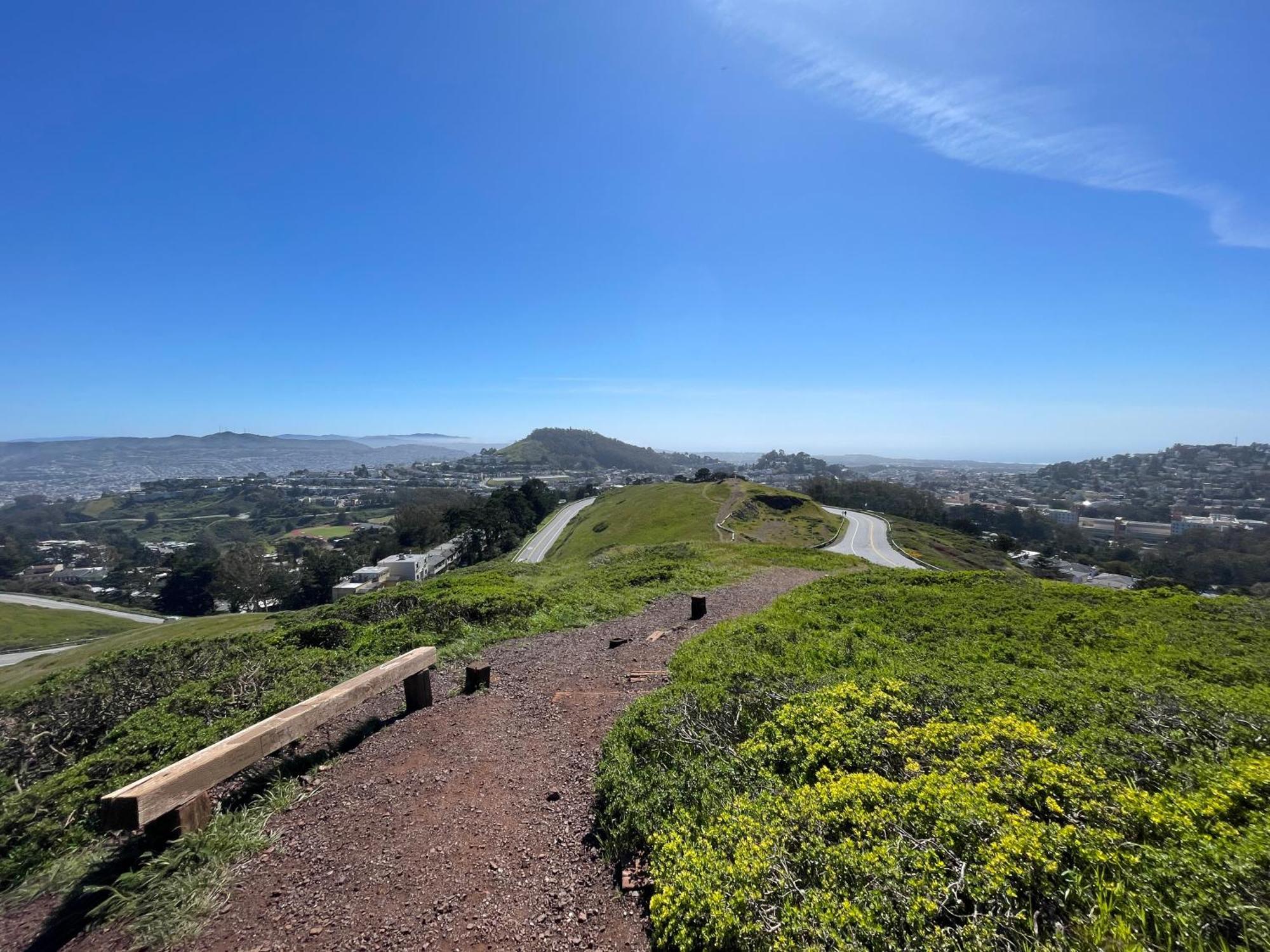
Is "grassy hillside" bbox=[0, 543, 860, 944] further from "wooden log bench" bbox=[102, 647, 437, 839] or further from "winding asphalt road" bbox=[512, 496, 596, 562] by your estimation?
"winding asphalt road" bbox=[512, 496, 596, 562]

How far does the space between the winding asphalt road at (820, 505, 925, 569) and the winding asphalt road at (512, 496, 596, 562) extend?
26318 mm

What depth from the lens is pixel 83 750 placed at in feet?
19.6

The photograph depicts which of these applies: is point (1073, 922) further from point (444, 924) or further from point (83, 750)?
point (83, 750)

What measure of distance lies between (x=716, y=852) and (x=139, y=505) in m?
234

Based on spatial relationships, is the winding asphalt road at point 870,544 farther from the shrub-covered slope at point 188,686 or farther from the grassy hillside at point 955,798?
the grassy hillside at point 955,798

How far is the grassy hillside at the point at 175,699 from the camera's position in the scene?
427 centimetres

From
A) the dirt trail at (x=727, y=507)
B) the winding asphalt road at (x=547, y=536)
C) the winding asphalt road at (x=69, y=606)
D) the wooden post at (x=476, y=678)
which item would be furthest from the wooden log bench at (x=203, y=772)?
the winding asphalt road at (x=69, y=606)

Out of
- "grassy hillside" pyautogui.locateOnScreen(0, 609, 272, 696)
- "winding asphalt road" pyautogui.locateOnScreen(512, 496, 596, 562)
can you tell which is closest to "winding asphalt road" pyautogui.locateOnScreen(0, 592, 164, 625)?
"grassy hillside" pyautogui.locateOnScreen(0, 609, 272, 696)

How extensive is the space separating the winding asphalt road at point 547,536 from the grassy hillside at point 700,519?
170cm

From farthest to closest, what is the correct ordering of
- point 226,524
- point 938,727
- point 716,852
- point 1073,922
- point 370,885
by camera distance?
point 226,524 < point 938,727 < point 370,885 < point 716,852 < point 1073,922

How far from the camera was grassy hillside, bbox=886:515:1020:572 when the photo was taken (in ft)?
150

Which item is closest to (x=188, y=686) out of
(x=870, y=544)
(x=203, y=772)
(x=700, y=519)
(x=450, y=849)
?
(x=203, y=772)

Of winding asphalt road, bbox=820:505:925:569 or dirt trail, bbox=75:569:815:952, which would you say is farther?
winding asphalt road, bbox=820:505:925:569

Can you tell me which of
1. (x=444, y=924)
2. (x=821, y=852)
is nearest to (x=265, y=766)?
(x=444, y=924)
